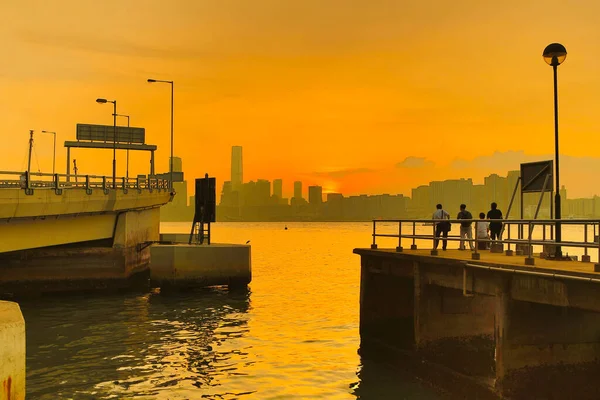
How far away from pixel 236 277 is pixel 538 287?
1108 inches

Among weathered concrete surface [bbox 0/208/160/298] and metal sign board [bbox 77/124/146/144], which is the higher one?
metal sign board [bbox 77/124/146/144]

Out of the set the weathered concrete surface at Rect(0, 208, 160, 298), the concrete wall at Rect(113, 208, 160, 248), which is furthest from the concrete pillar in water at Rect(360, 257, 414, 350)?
the concrete wall at Rect(113, 208, 160, 248)

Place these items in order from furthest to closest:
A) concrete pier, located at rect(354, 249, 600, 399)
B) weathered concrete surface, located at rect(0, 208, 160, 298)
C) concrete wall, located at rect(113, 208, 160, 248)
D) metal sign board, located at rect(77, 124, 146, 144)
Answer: metal sign board, located at rect(77, 124, 146, 144) < concrete wall, located at rect(113, 208, 160, 248) < weathered concrete surface, located at rect(0, 208, 160, 298) < concrete pier, located at rect(354, 249, 600, 399)

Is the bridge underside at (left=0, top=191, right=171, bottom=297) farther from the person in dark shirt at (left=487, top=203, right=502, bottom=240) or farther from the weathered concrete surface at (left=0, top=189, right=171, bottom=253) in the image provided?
the person in dark shirt at (left=487, top=203, right=502, bottom=240)

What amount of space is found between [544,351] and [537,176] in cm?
627

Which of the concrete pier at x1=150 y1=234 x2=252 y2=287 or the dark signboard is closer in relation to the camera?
the concrete pier at x1=150 y1=234 x2=252 y2=287

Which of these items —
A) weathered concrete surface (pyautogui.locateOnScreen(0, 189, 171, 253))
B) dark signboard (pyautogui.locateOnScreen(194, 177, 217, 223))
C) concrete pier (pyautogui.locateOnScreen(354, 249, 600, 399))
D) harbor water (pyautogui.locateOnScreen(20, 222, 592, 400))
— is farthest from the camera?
dark signboard (pyautogui.locateOnScreen(194, 177, 217, 223))

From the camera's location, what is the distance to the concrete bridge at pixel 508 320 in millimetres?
13773

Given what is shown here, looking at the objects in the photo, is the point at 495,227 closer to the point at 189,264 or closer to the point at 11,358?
the point at 11,358

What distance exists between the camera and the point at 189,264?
38438 mm

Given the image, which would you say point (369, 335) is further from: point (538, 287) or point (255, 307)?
point (255, 307)

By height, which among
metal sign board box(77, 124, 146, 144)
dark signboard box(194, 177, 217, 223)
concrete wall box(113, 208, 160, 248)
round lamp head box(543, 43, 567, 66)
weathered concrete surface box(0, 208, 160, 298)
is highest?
metal sign board box(77, 124, 146, 144)

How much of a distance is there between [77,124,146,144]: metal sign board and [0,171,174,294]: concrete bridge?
26.6m

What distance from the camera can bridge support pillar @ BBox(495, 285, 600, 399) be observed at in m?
14.2
